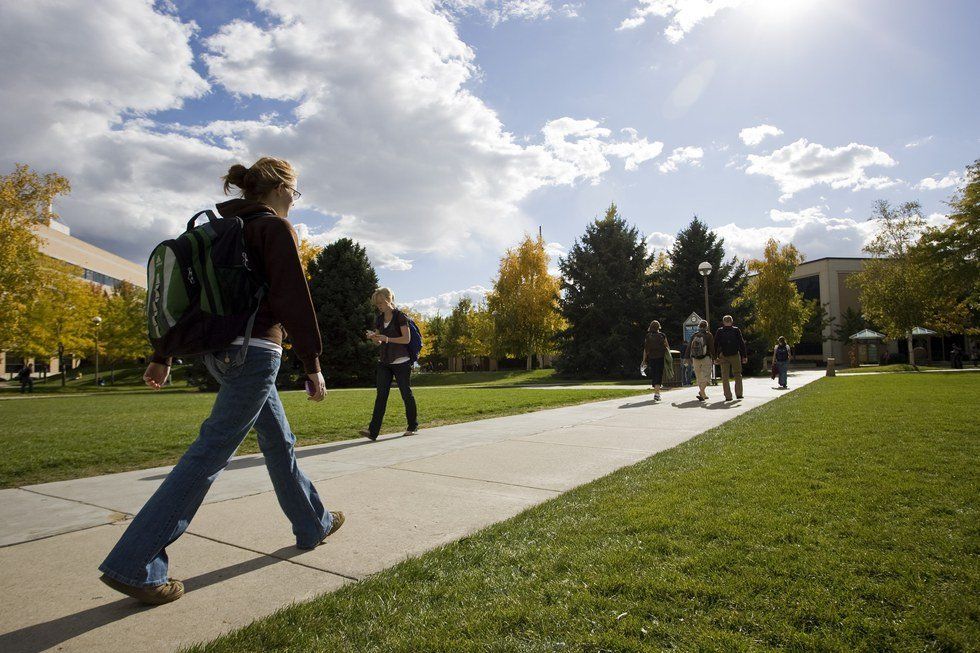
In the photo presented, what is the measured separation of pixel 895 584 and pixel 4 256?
105ft

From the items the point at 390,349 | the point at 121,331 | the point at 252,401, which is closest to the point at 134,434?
the point at 390,349

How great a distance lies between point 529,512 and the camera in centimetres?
350

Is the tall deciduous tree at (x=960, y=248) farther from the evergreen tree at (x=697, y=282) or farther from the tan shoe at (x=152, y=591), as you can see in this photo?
the tan shoe at (x=152, y=591)

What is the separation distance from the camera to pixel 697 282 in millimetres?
31422

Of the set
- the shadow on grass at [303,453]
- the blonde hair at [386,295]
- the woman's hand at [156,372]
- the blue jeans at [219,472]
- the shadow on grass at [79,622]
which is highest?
the blonde hair at [386,295]

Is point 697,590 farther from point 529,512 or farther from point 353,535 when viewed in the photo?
point 353,535

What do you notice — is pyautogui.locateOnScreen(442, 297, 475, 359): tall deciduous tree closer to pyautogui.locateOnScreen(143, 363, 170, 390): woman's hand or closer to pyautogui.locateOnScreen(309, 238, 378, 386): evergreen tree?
pyautogui.locateOnScreen(309, 238, 378, 386): evergreen tree

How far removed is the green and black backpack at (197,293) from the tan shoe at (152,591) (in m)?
0.94

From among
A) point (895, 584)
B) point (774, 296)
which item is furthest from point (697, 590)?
point (774, 296)

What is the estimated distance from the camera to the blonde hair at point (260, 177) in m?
2.90

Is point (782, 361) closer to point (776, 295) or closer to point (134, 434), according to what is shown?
point (134, 434)

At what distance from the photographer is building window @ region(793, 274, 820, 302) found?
61.5 metres

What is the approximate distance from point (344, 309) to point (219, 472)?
2948 cm

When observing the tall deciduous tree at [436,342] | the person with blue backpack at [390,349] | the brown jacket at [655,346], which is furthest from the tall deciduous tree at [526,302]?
the person with blue backpack at [390,349]
